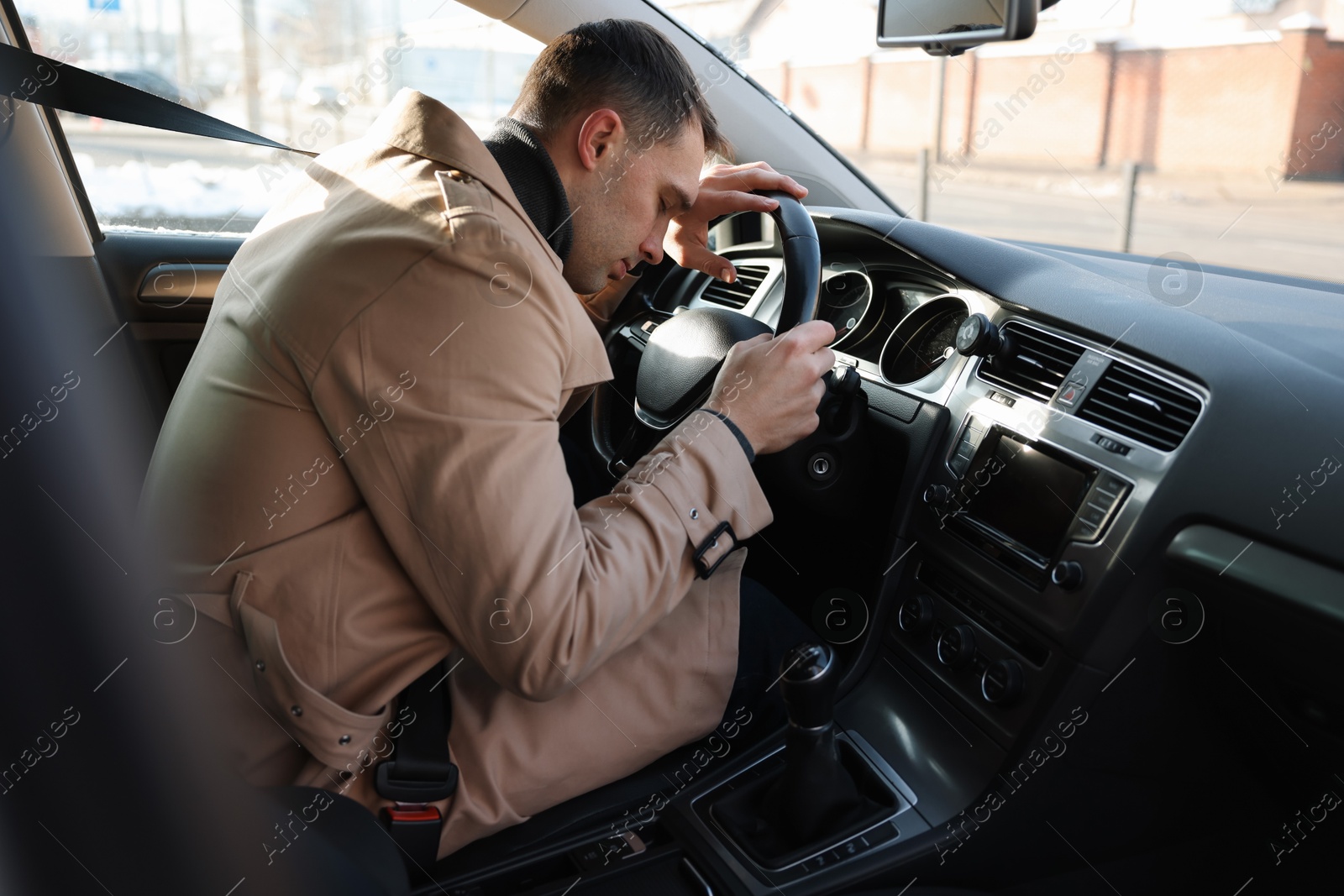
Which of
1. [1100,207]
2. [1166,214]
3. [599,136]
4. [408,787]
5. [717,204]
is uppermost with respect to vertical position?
[599,136]

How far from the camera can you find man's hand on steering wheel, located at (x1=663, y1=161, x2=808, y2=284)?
1718mm

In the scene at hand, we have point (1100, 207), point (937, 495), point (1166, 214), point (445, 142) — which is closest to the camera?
point (445, 142)

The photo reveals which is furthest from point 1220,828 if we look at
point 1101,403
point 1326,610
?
point 1101,403

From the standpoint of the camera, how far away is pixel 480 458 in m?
1.03

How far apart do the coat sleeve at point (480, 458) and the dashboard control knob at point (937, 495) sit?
1.92 feet

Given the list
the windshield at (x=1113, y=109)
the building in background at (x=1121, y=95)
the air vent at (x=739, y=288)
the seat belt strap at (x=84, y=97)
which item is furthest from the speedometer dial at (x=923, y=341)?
the building in background at (x=1121, y=95)

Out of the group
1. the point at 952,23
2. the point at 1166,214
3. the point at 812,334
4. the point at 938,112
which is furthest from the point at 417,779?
the point at 1166,214

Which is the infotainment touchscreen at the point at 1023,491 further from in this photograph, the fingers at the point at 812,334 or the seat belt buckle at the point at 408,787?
the seat belt buckle at the point at 408,787

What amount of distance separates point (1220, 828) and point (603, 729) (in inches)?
38.7

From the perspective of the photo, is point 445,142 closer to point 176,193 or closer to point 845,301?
point 845,301

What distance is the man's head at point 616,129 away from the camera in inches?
55.4

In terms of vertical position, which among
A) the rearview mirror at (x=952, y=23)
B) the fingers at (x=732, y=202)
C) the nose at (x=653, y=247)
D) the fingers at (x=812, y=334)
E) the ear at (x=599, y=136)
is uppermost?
the rearview mirror at (x=952, y=23)

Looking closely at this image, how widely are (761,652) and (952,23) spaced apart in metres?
0.98

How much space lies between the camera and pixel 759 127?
7.10ft
